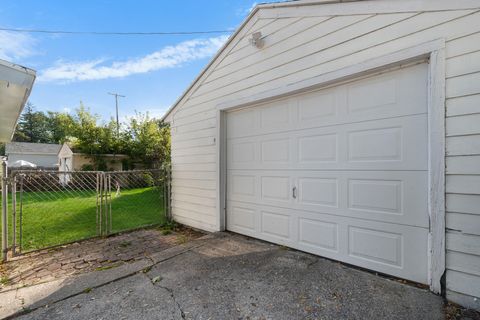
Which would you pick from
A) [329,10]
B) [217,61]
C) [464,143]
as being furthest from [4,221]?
[464,143]

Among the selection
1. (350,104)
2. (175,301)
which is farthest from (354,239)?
(175,301)

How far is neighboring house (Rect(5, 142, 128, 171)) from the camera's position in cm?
1541

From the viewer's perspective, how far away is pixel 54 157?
982 inches

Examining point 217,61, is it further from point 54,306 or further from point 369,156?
point 54,306

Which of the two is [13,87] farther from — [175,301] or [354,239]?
[354,239]

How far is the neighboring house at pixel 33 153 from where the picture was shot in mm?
22812

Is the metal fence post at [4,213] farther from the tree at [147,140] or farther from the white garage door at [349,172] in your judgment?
the tree at [147,140]

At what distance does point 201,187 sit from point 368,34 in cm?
376

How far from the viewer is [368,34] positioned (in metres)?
2.68

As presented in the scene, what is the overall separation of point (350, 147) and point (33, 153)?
3039 cm

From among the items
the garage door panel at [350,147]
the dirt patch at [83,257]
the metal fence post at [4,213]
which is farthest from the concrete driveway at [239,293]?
the metal fence post at [4,213]

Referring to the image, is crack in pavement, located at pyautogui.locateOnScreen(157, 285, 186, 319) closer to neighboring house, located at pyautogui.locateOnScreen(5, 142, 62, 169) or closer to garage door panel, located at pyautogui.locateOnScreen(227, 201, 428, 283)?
garage door panel, located at pyautogui.locateOnScreen(227, 201, 428, 283)

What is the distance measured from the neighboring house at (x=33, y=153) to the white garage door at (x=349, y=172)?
26.1 m

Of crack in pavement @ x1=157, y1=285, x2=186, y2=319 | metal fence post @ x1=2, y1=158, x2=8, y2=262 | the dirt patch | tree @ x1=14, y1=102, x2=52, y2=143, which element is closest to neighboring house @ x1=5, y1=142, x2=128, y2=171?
the dirt patch
